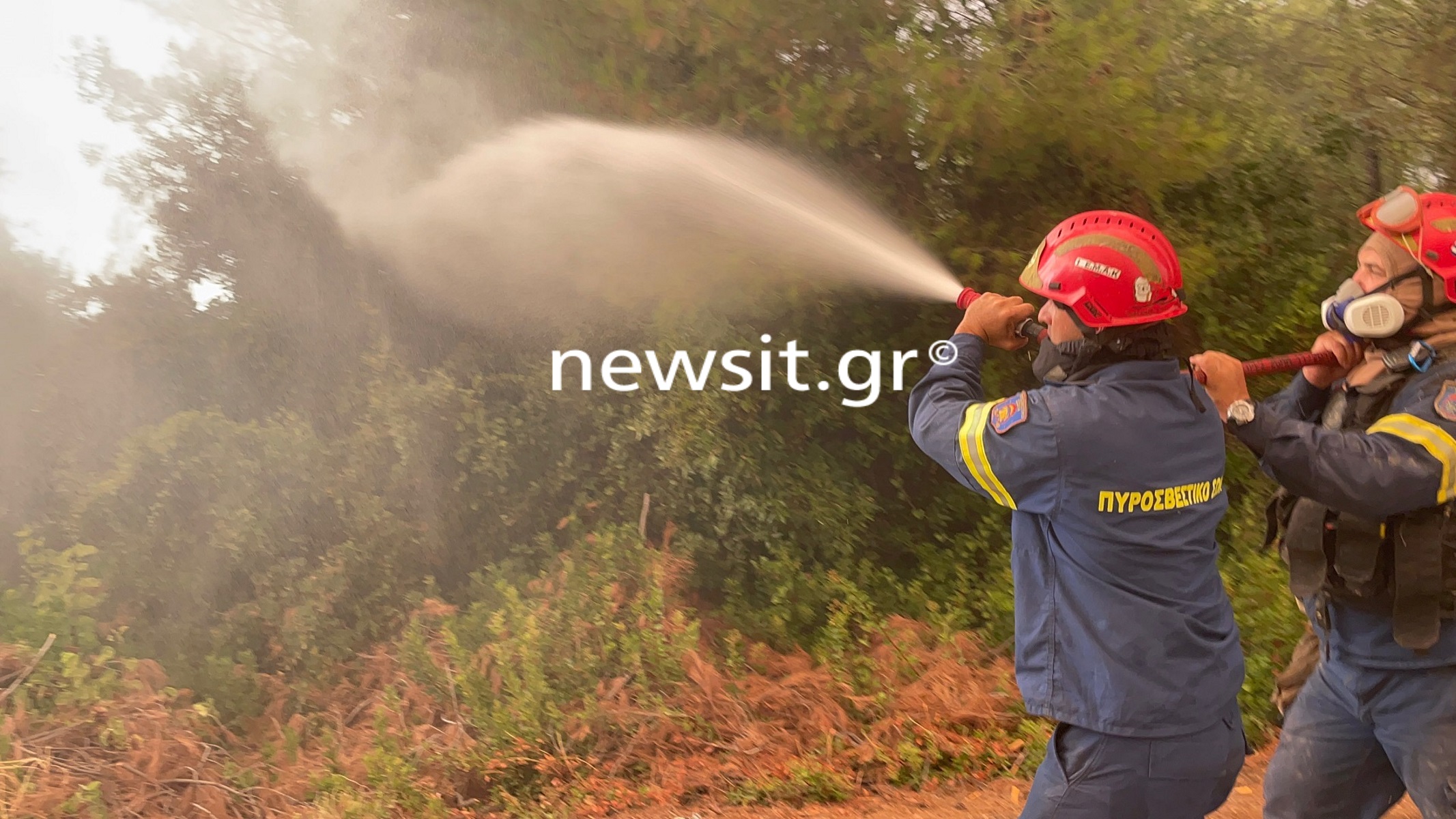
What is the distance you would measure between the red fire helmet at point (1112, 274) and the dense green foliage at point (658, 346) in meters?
2.11

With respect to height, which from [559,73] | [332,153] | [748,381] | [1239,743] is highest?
[559,73]

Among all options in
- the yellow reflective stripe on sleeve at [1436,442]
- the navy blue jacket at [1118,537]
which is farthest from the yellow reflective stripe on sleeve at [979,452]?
the yellow reflective stripe on sleeve at [1436,442]

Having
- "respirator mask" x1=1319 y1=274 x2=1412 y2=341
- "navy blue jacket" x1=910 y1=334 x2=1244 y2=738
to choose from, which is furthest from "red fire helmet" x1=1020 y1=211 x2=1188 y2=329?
"respirator mask" x1=1319 y1=274 x2=1412 y2=341

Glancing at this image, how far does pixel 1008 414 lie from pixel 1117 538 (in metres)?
0.36

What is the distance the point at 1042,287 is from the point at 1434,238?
1.05 metres

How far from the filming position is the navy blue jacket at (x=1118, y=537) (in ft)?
6.97

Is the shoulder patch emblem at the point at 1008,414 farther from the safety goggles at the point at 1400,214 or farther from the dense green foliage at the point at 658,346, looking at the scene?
the dense green foliage at the point at 658,346

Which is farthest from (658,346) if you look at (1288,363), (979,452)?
(1288,363)

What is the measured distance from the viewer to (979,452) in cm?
217

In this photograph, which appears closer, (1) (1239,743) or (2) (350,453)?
(1) (1239,743)

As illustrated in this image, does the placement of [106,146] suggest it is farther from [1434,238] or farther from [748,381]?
[1434,238]

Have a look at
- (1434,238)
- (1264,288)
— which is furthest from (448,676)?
(1264,288)

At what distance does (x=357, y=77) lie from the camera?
4254mm

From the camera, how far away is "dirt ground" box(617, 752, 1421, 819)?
399 cm
